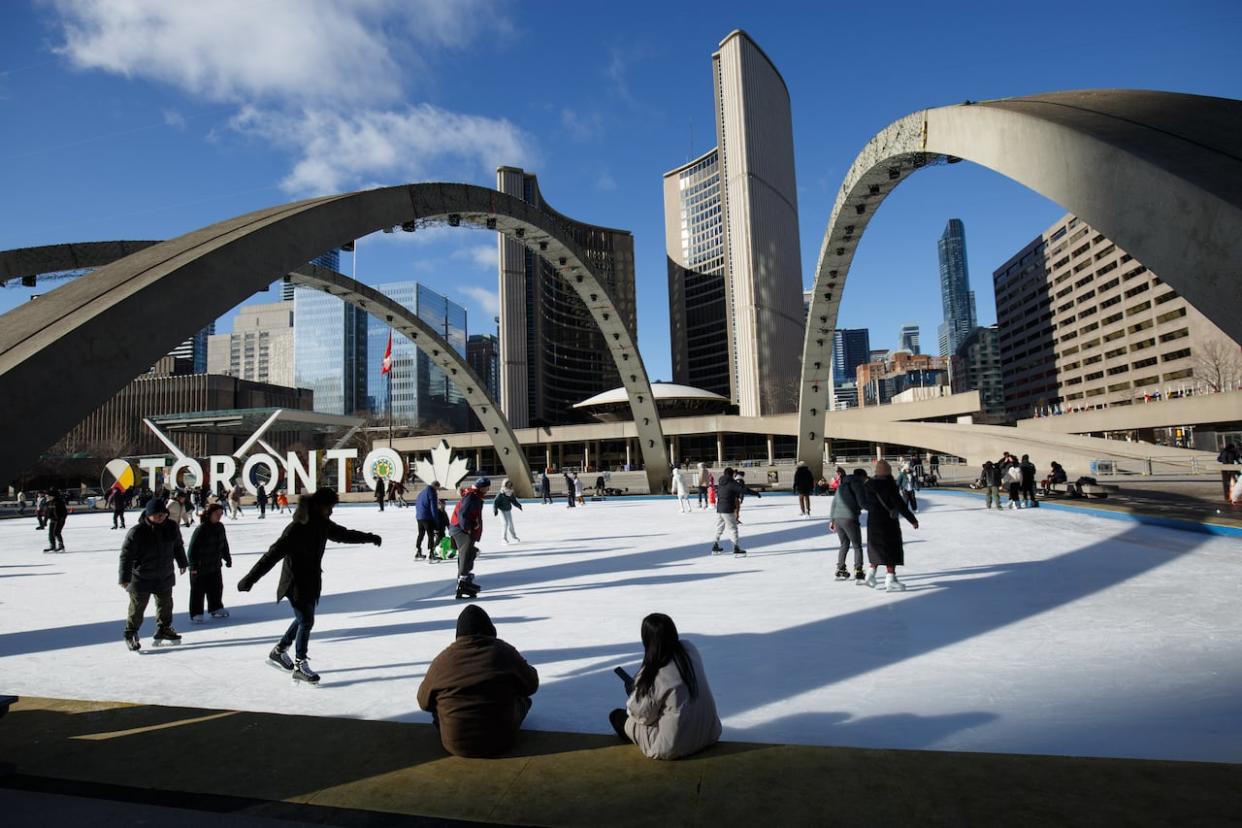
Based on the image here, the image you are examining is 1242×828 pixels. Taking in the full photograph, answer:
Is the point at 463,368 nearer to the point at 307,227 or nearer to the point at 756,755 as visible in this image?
the point at 307,227

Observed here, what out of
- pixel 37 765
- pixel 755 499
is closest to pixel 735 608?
pixel 37 765

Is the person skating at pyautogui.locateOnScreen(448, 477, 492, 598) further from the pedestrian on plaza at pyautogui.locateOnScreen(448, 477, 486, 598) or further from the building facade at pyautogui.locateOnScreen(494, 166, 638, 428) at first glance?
the building facade at pyautogui.locateOnScreen(494, 166, 638, 428)

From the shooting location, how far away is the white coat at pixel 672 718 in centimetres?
344

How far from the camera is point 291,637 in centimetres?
550

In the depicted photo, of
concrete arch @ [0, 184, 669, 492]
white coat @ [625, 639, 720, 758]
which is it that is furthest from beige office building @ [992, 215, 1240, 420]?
white coat @ [625, 639, 720, 758]

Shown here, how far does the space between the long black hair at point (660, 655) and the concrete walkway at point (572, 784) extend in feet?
1.26

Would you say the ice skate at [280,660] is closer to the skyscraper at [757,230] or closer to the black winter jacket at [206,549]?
the black winter jacket at [206,549]

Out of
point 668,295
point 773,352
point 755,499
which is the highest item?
point 668,295

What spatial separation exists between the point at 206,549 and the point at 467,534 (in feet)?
9.91

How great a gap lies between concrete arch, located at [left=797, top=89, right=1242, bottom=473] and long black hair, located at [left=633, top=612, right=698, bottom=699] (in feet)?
14.9

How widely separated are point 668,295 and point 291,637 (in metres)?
136

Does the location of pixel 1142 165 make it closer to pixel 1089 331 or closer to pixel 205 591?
pixel 205 591

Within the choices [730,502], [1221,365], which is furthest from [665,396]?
[730,502]

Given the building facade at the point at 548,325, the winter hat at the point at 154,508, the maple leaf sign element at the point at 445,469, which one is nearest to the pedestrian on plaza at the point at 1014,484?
the winter hat at the point at 154,508
